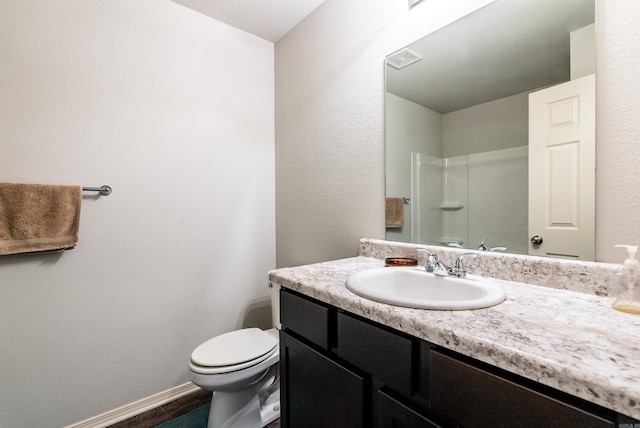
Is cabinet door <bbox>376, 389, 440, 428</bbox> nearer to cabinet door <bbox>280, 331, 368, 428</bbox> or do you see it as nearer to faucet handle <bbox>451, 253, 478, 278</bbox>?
cabinet door <bbox>280, 331, 368, 428</bbox>

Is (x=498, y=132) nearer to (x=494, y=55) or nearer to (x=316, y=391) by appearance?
(x=494, y=55)

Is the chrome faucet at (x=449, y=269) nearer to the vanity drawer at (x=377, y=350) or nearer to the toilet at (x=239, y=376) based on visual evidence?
the vanity drawer at (x=377, y=350)

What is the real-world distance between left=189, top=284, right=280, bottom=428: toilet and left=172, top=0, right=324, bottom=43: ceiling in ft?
6.25

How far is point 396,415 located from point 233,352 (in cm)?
92

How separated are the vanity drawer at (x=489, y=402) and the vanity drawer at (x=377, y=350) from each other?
66 millimetres

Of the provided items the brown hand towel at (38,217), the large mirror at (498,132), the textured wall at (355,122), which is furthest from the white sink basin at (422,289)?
the brown hand towel at (38,217)

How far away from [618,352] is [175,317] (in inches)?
72.0

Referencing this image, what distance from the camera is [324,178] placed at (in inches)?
65.5

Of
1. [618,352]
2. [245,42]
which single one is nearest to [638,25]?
[618,352]

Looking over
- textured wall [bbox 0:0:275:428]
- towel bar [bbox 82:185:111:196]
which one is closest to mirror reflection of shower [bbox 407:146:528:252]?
textured wall [bbox 0:0:275:428]

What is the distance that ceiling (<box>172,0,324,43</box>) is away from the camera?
5.29 ft

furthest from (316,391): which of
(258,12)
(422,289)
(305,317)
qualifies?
(258,12)

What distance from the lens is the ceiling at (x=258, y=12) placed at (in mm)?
1612

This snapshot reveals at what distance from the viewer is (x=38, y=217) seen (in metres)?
1.20
